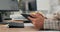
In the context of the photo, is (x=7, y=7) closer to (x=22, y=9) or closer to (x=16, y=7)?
(x=16, y=7)

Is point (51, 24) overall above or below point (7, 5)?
below

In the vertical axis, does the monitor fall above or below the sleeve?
above

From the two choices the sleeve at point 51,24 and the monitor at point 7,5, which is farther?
the monitor at point 7,5

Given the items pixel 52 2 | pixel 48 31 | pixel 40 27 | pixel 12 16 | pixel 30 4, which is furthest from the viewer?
pixel 52 2

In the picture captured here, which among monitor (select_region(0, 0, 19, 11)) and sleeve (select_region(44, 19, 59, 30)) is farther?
monitor (select_region(0, 0, 19, 11))

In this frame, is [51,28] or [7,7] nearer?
[51,28]

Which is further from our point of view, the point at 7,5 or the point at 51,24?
the point at 7,5

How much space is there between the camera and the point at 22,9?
2174 mm

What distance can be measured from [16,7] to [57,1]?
2.69 ft

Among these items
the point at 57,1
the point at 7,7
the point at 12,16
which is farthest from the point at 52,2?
the point at 7,7

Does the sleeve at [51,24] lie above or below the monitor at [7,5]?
below

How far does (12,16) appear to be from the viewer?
1921 millimetres

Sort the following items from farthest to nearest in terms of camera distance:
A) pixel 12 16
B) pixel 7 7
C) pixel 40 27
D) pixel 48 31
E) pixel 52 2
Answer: pixel 52 2
pixel 12 16
pixel 7 7
pixel 40 27
pixel 48 31

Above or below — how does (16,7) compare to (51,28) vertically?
above
